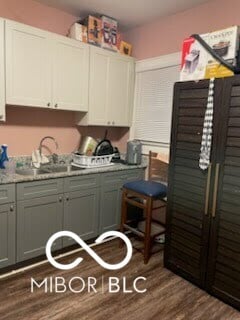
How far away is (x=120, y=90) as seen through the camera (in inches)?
134

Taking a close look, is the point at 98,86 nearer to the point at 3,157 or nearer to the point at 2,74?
the point at 2,74

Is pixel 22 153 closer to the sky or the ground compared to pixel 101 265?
closer to the sky

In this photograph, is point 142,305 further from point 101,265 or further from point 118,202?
point 118,202

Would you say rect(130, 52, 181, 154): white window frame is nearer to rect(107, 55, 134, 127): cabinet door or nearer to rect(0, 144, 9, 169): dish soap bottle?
rect(107, 55, 134, 127): cabinet door

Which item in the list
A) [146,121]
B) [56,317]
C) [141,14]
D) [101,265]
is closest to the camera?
[56,317]

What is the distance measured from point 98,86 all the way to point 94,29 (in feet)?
2.05

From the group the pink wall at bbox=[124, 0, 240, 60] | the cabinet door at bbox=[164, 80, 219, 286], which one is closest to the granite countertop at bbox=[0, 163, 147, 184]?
the cabinet door at bbox=[164, 80, 219, 286]

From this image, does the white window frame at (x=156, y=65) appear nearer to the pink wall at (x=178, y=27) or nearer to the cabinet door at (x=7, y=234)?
the pink wall at (x=178, y=27)

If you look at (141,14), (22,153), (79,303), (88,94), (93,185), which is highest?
(141,14)

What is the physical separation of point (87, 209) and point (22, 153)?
94 centimetres

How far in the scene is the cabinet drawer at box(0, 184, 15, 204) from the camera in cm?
226

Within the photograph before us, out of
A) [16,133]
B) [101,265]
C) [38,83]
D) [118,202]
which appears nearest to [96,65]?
[38,83]

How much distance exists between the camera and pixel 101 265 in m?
2.65

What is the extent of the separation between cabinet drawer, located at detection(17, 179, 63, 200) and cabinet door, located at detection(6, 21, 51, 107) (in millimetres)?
782
